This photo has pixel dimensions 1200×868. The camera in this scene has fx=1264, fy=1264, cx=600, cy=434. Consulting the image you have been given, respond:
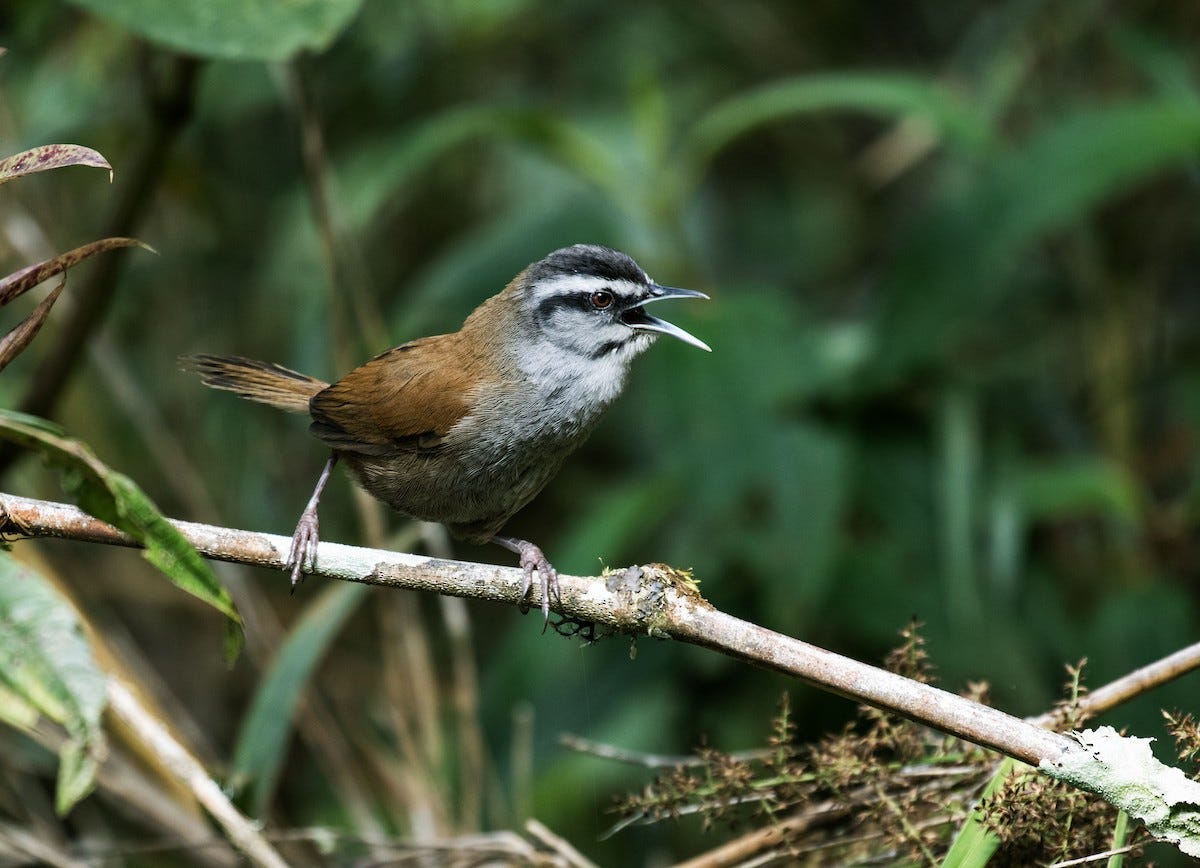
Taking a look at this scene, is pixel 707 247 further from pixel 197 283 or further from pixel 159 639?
pixel 159 639

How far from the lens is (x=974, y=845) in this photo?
2.01 metres

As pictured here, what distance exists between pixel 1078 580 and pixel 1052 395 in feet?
3.02

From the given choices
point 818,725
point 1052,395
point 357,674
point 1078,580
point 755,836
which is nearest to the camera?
point 755,836

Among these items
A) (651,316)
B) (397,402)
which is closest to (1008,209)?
(651,316)

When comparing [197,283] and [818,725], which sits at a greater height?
[197,283]

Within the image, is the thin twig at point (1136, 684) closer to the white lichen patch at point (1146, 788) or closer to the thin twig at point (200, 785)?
the white lichen patch at point (1146, 788)

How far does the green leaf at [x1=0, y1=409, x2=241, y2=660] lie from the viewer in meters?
1.69

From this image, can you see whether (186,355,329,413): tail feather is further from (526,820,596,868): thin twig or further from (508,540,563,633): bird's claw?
(526,820,596,868): thin twig

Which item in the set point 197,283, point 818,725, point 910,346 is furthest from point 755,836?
point 197,283

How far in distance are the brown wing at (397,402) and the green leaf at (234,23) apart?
91cm

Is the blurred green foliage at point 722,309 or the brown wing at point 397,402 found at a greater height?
the blurred green foliage at point 722,309

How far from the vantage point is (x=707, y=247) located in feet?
23.5

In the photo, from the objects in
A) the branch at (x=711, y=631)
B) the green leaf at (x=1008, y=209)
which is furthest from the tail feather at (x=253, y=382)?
the green leaf at (x=1008, y=209)

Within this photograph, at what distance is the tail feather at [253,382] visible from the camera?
397 cm
